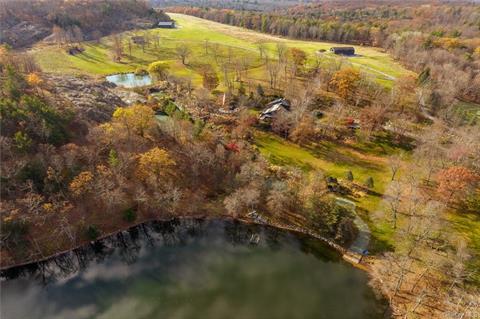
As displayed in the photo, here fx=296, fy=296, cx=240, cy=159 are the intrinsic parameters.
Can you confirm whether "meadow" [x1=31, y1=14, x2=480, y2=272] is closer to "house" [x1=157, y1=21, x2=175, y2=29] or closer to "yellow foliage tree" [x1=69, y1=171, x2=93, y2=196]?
"house" [x1=157, y1=21, x2=175, y2=29]

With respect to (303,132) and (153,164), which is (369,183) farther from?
(153,164)

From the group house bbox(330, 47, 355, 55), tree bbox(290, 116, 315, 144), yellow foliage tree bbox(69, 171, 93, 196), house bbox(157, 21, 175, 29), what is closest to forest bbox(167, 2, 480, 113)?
house bbox(330, 47, 355, 55)

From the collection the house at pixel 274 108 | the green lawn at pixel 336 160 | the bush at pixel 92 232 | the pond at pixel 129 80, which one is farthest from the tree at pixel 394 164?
the pond at pixel 129 80

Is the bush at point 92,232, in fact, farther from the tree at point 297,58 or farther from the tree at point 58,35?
the tree at point 58,35

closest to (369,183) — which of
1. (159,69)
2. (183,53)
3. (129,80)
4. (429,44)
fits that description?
(159,69)

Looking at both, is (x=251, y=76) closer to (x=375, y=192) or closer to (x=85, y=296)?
(x=375, y=192)

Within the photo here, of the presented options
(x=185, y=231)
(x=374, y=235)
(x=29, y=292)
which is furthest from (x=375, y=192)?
(x=29, y=292)
